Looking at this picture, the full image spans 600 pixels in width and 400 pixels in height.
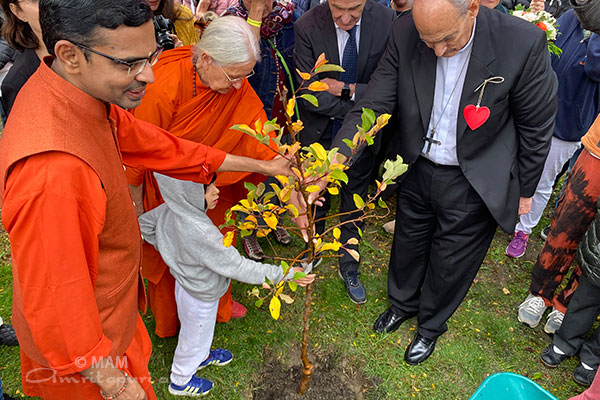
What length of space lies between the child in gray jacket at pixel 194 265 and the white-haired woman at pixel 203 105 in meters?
0.31

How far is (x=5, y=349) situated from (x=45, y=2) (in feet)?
8.43

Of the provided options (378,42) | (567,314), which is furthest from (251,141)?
(567,314)

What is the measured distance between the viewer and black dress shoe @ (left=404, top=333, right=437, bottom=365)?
301 cm

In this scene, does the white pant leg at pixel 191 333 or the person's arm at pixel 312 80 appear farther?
the person's arm at pixel 312 80

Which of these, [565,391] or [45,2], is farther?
[565,391]

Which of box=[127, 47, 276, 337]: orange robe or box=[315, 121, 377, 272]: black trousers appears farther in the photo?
box=[315, 121, 377, 272]: black trousers

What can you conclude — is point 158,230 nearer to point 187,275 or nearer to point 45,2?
point 187,275

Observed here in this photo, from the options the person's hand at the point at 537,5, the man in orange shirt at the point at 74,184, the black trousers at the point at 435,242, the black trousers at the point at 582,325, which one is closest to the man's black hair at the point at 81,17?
the man in orange shirt at the point at 74,184

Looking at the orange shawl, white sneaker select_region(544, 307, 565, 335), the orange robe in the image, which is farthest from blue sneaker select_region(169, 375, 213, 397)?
white sneaker select_region(544, 307, 565, 335)

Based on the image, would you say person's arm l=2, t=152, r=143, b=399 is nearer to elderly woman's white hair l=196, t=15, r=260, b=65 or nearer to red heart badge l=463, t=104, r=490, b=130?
elderly woman's white hair l=196, t=15, r=260, b=65

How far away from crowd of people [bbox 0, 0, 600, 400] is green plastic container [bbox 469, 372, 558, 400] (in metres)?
0.36

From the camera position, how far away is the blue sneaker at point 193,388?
8.62ft

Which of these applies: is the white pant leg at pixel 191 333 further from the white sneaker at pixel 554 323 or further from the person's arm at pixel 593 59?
Result: the person's arm at pixel 593 59

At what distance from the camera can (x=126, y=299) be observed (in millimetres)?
1732
